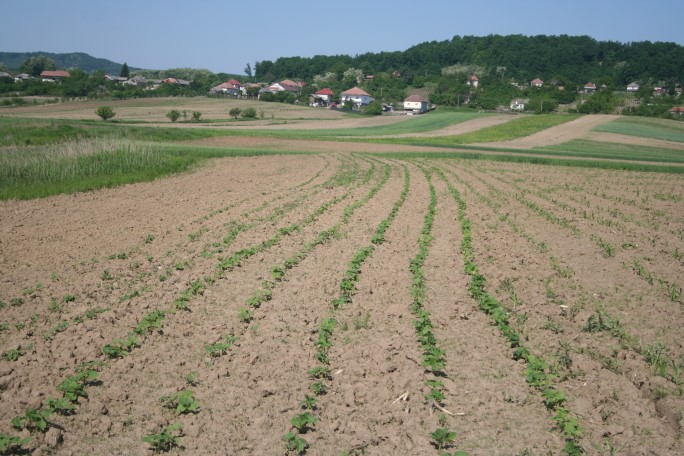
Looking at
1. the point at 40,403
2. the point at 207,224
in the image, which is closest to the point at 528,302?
the point at 40,403

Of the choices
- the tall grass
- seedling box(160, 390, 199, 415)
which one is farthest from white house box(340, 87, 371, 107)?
seedling box(160, 390, 199, 415)

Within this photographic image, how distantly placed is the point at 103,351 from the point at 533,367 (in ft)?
19.5

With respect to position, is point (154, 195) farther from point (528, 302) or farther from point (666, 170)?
point (666, 170)

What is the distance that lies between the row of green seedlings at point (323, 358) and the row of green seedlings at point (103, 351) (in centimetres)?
257

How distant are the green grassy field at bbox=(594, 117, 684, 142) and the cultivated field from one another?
51.9 metres

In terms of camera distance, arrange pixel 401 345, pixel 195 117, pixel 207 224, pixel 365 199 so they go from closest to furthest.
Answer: pixel 401 345 < pixel 207 224 < pixel 365 199 < pixel 195 117

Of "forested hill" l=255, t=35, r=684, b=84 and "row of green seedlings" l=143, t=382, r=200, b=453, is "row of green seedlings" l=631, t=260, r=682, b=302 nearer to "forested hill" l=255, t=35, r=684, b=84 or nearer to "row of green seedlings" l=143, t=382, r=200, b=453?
"row of green seedlings" l=143, t=382, r=200, b=453

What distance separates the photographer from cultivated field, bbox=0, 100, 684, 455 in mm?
5941

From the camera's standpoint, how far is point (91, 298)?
9.56 meters

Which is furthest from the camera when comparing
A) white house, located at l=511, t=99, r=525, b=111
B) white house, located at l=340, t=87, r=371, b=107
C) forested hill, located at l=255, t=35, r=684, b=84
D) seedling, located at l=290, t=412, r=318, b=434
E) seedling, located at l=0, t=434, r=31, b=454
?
forested hill, located at l=255, t=35, r=684, b=84

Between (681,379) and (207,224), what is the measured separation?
12.0 meters

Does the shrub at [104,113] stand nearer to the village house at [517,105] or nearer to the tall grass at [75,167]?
the tall grass at [75,167]

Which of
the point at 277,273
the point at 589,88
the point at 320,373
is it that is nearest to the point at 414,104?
the point at 589,88

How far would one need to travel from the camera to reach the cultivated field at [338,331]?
234 inches
